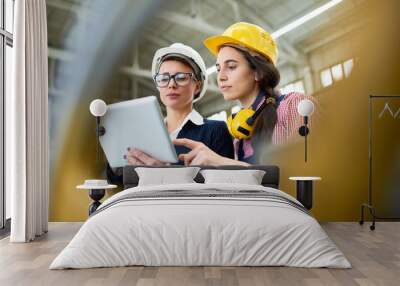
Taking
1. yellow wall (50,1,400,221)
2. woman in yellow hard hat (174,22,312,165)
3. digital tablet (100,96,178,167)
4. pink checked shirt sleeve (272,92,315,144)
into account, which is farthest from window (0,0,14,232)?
pink checked shirt sleeve (272,92,315,144)

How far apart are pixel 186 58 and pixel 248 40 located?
802mm

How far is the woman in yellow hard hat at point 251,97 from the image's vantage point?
684 centimetres

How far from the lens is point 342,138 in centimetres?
699

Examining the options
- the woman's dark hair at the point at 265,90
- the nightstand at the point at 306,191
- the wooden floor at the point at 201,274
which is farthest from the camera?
the woman's dark hair at the point at 265,90

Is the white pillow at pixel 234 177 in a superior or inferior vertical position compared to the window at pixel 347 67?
inferior

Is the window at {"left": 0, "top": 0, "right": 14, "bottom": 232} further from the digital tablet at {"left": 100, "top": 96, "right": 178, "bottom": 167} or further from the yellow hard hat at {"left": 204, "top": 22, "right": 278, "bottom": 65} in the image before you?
the yellow hard hat at {"left": 204, "top": 22, "right": 278, "bottom": 65}

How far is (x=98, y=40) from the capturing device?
707cm

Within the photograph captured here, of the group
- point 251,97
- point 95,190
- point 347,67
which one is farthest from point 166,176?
point 347,67

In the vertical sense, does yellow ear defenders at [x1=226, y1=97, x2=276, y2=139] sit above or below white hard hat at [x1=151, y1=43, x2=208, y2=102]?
below

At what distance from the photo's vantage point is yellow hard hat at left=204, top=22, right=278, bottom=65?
691 cm

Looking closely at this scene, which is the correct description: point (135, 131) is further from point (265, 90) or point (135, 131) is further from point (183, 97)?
point (265, 90)

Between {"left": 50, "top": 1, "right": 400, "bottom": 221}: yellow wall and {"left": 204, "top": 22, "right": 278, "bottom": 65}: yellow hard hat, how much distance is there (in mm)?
840

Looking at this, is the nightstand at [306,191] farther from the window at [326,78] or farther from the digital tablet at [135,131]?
the digital tablet at [135,131]

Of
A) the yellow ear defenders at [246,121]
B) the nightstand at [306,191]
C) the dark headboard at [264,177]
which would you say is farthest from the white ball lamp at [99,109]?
the nightstand at [306,191]
